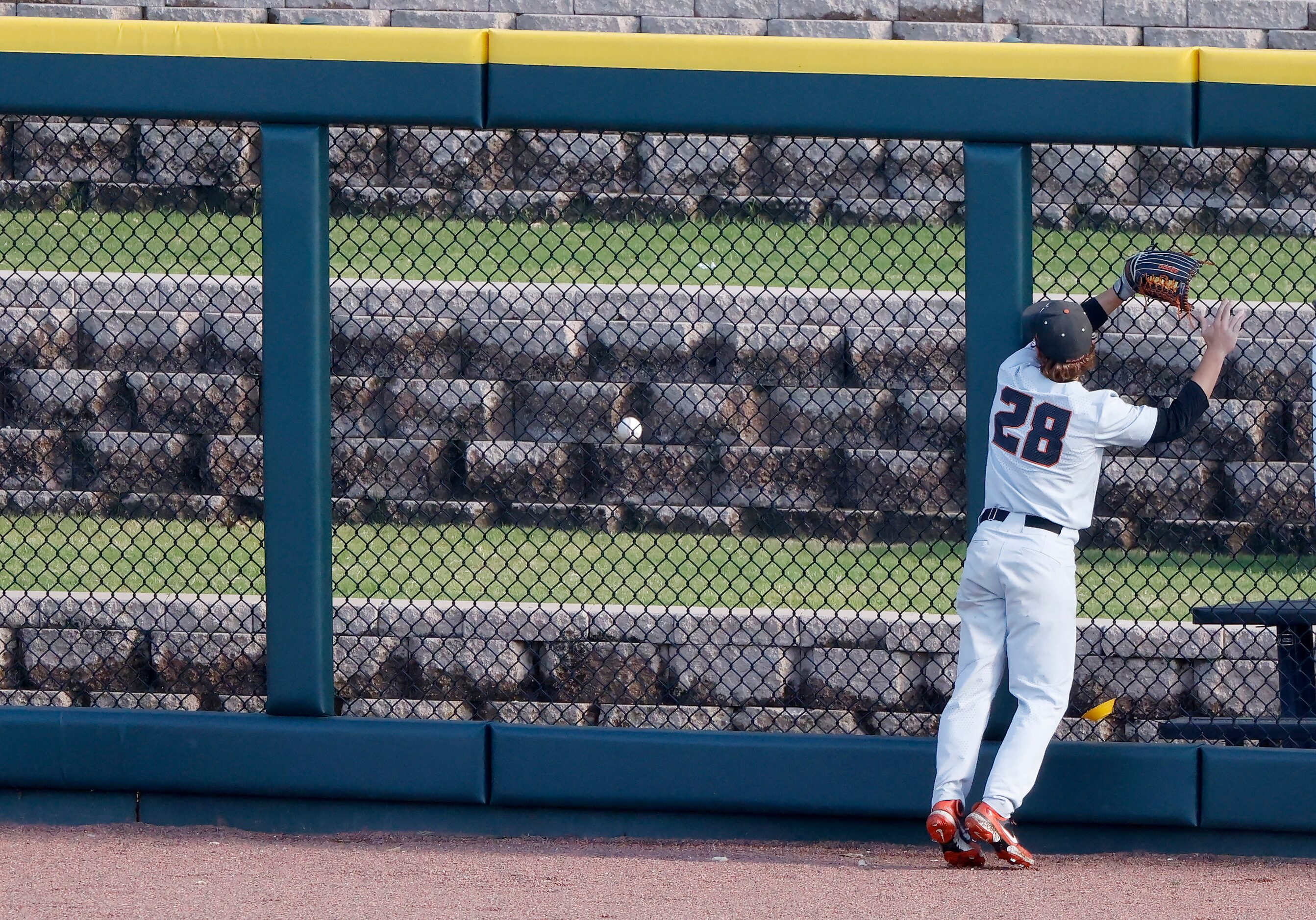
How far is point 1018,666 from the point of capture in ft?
11.5

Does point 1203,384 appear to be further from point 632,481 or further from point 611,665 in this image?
point 632,481

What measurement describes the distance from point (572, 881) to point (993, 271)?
192 centimetres

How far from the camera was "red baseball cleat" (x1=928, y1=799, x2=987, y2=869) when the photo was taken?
3398 millimetres

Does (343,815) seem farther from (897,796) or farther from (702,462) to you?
(702,462)

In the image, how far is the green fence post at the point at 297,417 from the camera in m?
3.70

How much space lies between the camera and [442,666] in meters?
5.04

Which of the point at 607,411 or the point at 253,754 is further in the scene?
the point at 607,411

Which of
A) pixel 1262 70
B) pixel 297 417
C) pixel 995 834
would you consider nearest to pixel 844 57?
pixel 1262 70

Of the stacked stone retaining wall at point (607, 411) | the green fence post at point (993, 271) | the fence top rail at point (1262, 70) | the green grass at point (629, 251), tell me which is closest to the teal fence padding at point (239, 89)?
the green fence post at point (993, 271)

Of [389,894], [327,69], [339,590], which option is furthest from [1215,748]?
[339,590]

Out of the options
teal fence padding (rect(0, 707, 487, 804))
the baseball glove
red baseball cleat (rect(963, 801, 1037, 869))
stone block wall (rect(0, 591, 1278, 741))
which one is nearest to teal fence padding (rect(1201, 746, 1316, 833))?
red baseball cleat (rect(963, 801, 1037, 869))

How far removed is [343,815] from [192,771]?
429 mm

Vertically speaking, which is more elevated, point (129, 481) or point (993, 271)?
point (993, 271)

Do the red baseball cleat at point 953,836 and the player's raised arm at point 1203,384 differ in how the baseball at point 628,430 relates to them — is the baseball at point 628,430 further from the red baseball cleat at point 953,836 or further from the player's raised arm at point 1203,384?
the player's raised arm at point 1203,384
